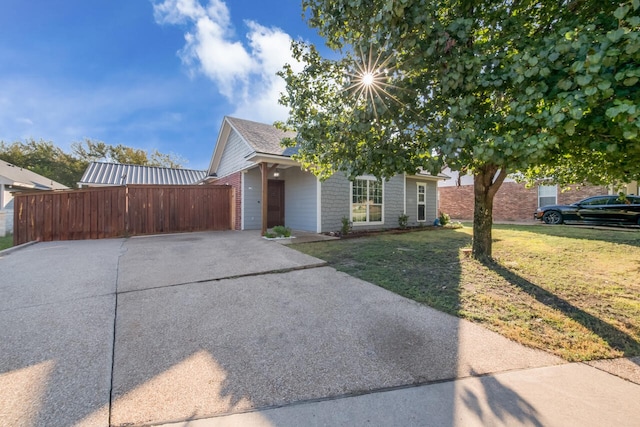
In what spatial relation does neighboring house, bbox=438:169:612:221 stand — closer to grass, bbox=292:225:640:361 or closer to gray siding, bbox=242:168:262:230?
grass, bbox=292:225:640:361

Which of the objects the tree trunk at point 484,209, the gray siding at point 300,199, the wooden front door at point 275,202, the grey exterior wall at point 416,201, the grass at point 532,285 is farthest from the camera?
the grey exterior wall at point 416,201

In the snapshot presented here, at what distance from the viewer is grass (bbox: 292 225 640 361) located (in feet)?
9.18

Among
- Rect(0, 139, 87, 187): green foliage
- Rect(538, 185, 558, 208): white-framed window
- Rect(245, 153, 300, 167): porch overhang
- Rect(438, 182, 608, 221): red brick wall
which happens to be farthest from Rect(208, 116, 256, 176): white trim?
Rect(0, 139, 87, 187): green foliage

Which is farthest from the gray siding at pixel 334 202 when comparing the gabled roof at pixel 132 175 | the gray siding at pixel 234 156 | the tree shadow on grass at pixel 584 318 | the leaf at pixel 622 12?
the gabled roof at pixel 132 175

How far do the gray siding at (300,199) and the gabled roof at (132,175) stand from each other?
7477mm

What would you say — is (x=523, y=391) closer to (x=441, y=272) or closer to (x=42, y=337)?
(x=441, y=272)

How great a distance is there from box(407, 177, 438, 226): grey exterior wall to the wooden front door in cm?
648

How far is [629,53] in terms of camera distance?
6.71ft

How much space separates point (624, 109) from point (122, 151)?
3962cm

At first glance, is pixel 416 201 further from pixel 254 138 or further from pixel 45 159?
pixel 45 159

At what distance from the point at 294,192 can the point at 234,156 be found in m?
3.35

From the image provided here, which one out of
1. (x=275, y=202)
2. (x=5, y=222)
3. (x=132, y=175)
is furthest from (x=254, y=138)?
(x=5, y=222)

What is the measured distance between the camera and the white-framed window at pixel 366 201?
1145cm

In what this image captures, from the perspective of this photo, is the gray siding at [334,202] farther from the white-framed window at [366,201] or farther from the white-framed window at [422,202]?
the white-framed window at [422,202]
